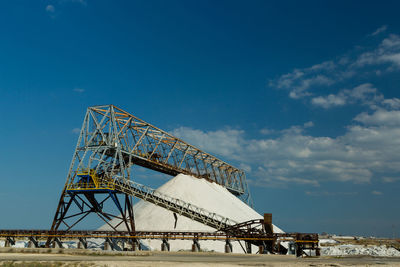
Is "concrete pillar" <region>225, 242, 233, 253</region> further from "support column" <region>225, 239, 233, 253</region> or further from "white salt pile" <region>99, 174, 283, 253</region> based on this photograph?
"white salt pile" <region>99, 174, 283, 253</region>

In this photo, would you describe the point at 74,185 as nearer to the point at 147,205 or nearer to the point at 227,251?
the point at 147,205

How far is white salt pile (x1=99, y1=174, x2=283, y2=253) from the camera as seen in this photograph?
43.0 m

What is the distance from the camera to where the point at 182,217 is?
48.6m

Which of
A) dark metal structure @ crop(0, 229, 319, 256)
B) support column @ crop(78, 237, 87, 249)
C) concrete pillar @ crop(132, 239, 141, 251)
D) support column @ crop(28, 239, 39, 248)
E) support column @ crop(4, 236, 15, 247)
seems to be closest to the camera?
dark metal structure @ crop(0, 229, 319, 256)

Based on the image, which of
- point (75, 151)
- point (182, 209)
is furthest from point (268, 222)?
point (75, 151)

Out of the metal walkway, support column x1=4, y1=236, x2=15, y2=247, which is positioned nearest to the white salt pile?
the metal walkway

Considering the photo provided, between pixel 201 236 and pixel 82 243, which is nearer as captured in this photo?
pixel 201 236

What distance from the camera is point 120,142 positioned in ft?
152

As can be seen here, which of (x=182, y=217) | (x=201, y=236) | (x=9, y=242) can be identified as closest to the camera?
(x=201, y=236)

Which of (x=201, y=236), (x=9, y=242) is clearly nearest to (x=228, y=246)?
(x=201, y=236)

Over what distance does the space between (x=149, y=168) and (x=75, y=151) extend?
13.3m

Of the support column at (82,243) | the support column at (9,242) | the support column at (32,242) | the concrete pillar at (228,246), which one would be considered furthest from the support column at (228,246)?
the support column at (9,242)

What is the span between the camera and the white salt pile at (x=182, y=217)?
43000mm

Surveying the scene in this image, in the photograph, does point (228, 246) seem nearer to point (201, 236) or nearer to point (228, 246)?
Answer: point (228, 246)
